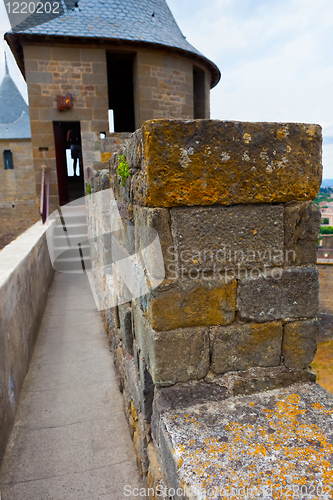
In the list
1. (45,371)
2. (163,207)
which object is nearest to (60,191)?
(45,371)

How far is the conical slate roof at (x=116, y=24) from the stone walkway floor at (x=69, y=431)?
8447 mm

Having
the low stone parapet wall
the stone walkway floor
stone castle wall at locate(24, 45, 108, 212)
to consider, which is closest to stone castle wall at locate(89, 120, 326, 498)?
the stone walkway floor

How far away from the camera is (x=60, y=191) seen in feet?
33.5

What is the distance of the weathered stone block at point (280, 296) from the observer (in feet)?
5.34

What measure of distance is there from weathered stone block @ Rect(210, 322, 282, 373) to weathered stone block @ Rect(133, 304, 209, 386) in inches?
2.2

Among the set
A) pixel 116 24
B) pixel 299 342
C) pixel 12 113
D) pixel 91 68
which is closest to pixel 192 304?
pixel 299 342

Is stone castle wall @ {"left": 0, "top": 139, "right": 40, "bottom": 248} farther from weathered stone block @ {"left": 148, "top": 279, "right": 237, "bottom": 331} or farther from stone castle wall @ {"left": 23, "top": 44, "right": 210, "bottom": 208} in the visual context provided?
weathered stone block @ {"left": 148, "top": 279, "right": 237, "bottom": 331}

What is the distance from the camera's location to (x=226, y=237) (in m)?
1.56

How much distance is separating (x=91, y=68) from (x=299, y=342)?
9.85 meters

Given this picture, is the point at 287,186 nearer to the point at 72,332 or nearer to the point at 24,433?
the point at 24,433

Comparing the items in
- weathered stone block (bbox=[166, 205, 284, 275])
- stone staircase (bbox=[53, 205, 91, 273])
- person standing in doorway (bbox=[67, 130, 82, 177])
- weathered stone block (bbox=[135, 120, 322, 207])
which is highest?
person standing in doorway (bbox=[67, 130, 82, 177])

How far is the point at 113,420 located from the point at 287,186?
2.21 meters

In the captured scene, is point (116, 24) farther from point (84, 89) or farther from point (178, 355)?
point (178, 355)

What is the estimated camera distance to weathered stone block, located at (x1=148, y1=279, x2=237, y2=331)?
5.07ft
